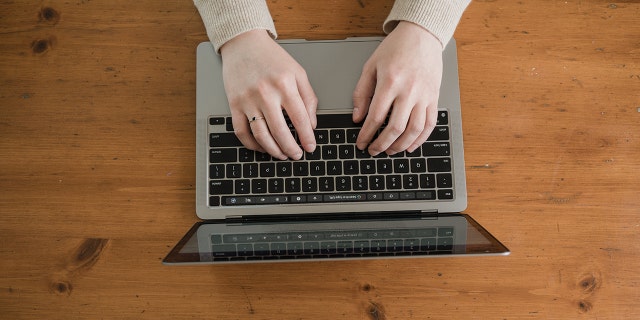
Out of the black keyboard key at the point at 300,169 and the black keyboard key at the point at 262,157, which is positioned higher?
the black keyboard key at the point at 262,157

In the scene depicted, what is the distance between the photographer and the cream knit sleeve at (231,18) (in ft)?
2.23

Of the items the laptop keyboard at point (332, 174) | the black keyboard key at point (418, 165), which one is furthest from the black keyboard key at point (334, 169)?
the black keyboard key at point (418, 165)

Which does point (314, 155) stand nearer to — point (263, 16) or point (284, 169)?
point (284, 169)

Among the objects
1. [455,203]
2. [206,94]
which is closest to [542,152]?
[455,203]

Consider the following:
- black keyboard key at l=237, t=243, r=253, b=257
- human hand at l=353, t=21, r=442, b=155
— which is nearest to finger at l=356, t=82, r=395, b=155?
human hand at l=353, t=21, r=442, b=155

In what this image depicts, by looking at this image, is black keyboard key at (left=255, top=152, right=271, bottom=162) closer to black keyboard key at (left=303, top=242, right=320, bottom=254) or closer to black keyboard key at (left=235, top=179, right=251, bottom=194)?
black keyboard key at (left=235, top=179, right=251, bottom=194)

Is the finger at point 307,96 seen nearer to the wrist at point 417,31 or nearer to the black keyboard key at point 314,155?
the black keyboard key at point 314,155

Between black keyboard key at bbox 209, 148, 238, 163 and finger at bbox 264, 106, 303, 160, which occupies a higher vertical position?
finger at bbox 264, 106, 303, 160

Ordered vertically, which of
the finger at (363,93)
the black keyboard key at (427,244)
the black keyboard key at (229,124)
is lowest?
the black keyboard key at (427,244)

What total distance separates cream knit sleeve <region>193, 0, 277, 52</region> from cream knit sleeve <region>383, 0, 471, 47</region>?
196mm

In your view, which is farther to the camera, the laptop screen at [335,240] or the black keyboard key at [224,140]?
the black keyboard key at [224,140]

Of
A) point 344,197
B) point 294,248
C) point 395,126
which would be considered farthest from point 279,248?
point 395,126

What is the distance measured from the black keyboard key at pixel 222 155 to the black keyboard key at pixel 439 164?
273mm

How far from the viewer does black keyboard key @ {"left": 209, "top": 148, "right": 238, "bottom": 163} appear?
2.22 feet
